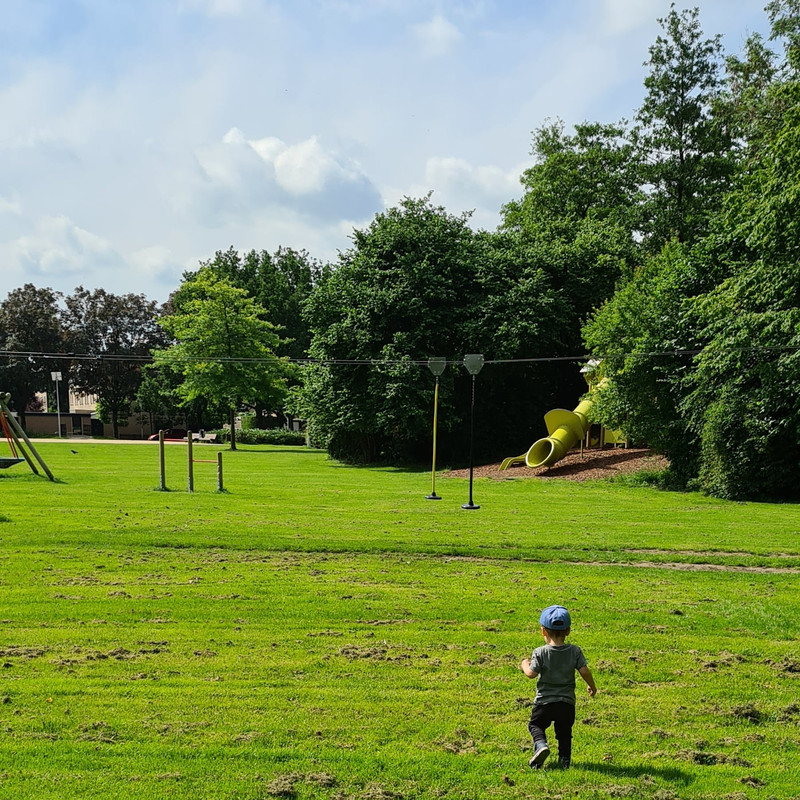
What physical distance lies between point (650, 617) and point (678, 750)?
3954 mm

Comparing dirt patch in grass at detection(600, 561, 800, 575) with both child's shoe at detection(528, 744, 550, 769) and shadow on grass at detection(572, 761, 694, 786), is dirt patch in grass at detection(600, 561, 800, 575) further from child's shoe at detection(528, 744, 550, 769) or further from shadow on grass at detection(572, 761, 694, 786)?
child's shoe at detection(528, 744, 550, 769)

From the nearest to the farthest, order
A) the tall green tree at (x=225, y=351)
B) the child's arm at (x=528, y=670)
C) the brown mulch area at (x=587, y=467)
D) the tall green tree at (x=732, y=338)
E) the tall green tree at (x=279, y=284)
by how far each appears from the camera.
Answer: the child's arm at (x=528, y=670)
the tall green tree at (x=732, y=338)
the brown mulch area at (x=587, y=467)
the tall green tree at (x=225, y=351)
the tall green tree at (x=279, y=284)

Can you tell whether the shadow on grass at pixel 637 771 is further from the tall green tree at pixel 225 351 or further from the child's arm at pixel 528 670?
the tall green tree at pixel 225 351

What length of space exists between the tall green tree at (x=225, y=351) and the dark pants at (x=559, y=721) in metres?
45.9

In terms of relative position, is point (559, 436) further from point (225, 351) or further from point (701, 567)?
point (225, 351)

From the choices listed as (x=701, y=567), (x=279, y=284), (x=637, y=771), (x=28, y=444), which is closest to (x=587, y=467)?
(x=701, y=567)

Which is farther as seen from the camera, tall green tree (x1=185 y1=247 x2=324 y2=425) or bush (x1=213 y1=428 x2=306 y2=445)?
tall green tree (x1=185 y1=247 x2=324 y2=425)

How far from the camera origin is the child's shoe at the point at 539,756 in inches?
203

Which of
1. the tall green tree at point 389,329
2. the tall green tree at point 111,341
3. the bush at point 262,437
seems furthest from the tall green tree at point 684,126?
the tall green tree at point 111,341

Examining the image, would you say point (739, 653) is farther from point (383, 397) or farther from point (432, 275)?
point (432, 275)

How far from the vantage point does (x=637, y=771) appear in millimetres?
5262

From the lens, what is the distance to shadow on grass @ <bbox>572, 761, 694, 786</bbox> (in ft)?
16.9

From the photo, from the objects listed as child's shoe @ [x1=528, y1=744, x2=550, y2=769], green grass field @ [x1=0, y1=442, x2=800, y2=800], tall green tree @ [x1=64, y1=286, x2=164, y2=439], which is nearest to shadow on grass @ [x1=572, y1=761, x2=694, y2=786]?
green grass field @ [x1=0, y1=442, x2=800, y2=800]

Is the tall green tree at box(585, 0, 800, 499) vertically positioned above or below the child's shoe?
above
